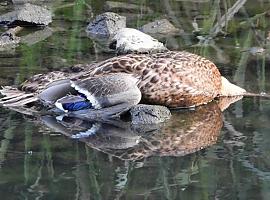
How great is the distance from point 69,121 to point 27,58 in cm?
159

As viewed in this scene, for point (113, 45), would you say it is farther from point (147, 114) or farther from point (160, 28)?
point (147, 114)

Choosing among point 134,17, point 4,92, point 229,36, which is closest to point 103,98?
point 4,92

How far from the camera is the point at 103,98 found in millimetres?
5930

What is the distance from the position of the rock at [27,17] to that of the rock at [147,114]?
294 cm

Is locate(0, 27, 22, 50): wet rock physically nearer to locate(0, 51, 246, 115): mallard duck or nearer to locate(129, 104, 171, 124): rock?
locate(0, 51, 246, 115): mallard duck

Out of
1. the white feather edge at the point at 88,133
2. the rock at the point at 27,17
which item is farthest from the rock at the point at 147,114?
the rock at the point at 27,17

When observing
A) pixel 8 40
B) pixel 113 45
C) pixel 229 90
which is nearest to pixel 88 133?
pixel 229 90

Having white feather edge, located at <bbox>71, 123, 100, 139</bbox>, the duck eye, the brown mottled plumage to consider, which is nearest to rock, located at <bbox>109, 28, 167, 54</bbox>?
the duck eye

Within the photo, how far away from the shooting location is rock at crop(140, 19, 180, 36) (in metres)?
8.27

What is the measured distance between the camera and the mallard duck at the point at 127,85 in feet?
19.5

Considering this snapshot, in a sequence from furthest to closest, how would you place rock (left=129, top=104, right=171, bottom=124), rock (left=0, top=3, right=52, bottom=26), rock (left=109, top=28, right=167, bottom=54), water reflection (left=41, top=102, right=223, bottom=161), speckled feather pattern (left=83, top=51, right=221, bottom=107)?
rock (left=0, top=3, right=52, bottom=26)
rock (left=109, top=28, right=167, bottom=54)
speckled feather pattern (left=83, top=51, right=221, bottom=107)
rock (left=129, top=104, right=171, bottom=124)
water reflection (left=41, top=102, right=223, bottom=161)

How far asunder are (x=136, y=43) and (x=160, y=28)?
85 centimetres

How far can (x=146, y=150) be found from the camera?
5242 mm

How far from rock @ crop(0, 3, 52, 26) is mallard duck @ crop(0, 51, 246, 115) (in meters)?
2.23
